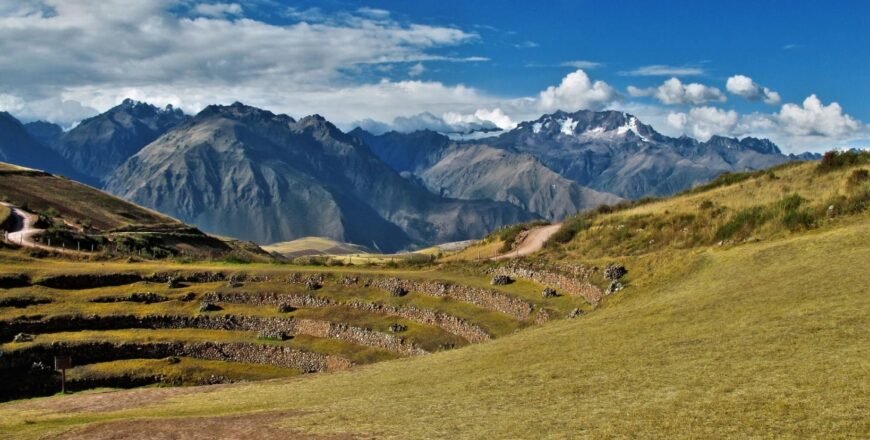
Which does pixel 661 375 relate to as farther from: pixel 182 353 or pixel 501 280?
pixel 182 353

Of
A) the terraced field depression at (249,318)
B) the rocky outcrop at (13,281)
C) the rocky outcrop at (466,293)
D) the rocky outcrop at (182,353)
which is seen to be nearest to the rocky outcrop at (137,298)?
the terraced field depression at (249,318)

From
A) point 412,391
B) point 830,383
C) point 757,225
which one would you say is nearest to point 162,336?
point 412,391

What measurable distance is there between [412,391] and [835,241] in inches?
954

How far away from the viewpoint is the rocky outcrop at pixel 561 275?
5547cm

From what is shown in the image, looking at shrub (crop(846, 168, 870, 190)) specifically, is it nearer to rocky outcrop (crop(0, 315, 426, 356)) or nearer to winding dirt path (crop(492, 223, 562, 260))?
winding dirt path (crop(492, 223, 562, 260))

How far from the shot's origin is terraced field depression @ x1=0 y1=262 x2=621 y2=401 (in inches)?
Result: 2382

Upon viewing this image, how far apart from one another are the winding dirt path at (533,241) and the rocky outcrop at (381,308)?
47.1ft

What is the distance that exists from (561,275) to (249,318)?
32016mm

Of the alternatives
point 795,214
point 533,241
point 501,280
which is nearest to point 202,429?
point 795,214

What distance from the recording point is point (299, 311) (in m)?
73.4

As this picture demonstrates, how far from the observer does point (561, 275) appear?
61688mm

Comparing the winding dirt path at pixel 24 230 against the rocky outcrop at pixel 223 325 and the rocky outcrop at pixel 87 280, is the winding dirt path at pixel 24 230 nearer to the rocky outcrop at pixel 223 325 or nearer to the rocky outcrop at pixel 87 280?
the rocky outcrop at pixel 87 280

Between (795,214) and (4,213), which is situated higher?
(4,213)

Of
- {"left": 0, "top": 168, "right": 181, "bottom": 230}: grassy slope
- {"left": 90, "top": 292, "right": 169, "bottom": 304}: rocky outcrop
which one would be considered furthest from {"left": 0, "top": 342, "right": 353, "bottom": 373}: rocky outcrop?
{"left": 0, "top": 168, "right": 181, "bottom": 230}: grassy slope
